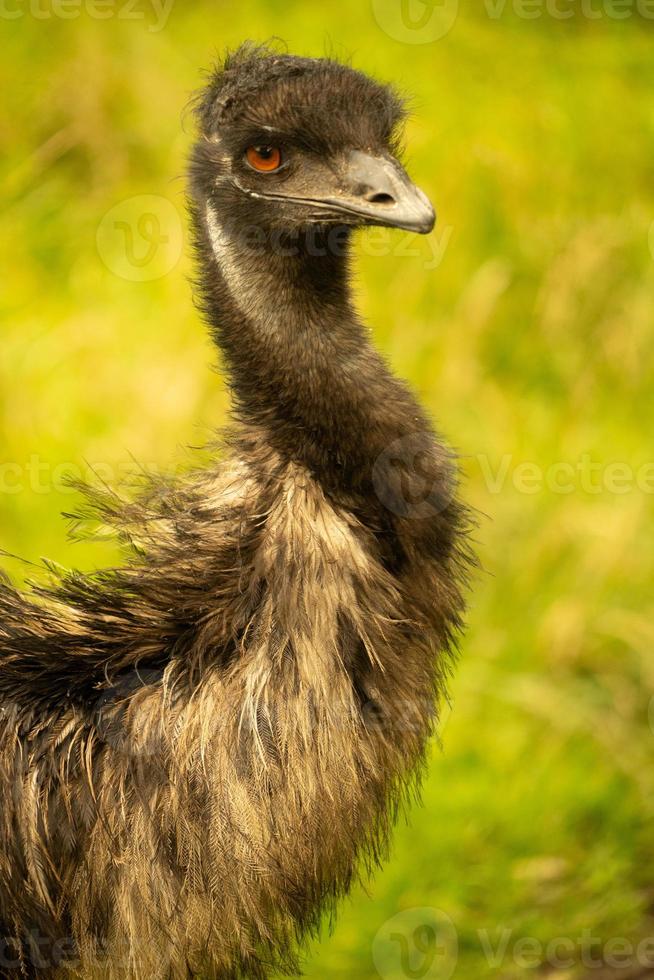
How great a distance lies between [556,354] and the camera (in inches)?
267

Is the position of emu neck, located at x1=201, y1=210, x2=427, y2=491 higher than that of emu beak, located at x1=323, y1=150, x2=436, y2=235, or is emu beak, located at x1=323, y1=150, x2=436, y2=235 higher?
emu beak, located at x1=323, y1=150, x2=436, y2=235

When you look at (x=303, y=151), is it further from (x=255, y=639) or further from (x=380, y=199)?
(x=255, y=639)

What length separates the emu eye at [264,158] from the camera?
10.3 feet

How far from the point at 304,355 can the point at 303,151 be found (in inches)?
17.2

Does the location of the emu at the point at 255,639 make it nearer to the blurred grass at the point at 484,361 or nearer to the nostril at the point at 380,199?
the nostril at the point at 380,199

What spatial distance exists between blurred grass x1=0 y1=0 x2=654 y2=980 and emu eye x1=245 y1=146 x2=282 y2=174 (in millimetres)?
1892

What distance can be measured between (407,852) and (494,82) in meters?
4.40

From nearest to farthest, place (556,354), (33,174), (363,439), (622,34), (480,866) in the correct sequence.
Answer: (363,439)
(480,866)
(556,354)
(33,174)
(622,34)

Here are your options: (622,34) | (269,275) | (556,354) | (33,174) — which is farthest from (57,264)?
(269,275)

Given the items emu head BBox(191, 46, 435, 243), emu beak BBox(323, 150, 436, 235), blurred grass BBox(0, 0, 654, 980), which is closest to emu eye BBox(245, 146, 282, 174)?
emu head BBox(191, 46, 435, 243)

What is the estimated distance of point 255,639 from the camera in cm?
305

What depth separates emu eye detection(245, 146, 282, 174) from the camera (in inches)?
124

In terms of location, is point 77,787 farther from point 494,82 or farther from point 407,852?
point 494,82

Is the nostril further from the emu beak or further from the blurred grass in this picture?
the blurred grass
